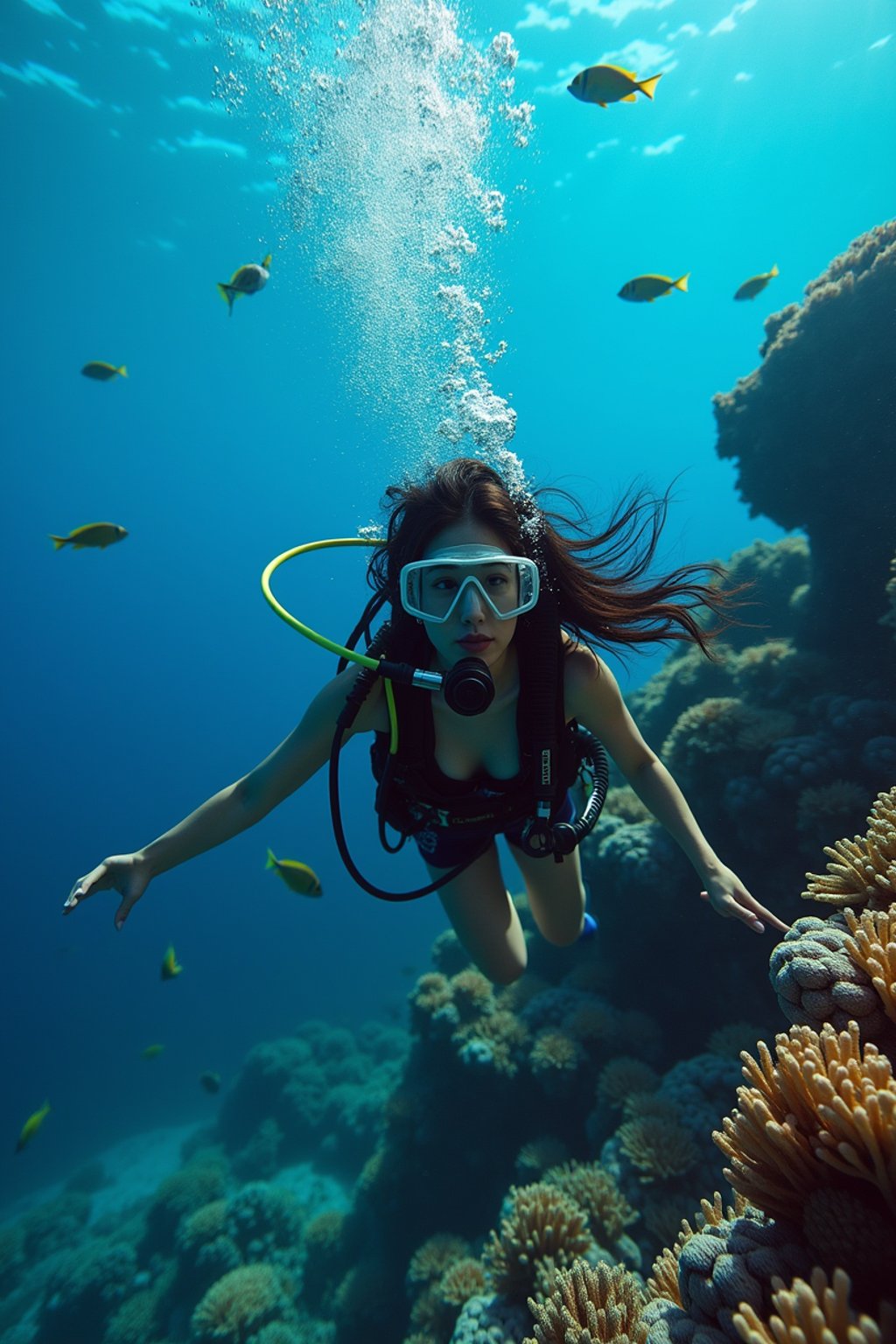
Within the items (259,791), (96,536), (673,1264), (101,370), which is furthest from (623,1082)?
(101,370)

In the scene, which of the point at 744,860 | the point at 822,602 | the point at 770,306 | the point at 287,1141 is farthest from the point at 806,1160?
the point at 770,306

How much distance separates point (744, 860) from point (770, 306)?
5583cm

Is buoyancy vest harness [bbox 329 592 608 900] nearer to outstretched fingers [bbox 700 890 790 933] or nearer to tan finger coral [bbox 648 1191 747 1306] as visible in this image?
outstretched fingers [bbox 700 890 790 933]

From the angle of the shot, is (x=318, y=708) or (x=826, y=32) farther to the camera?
(x=826, y=32)

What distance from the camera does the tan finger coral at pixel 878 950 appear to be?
1746 mm

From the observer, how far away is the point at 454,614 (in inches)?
113

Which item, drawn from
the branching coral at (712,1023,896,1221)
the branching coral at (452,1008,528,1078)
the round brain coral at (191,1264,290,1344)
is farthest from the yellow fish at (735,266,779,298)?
the round brain coral at (191,1264,290,1344)

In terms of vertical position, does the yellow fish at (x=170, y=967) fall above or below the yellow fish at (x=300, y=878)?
above

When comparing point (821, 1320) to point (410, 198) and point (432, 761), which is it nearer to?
point (432, 761)

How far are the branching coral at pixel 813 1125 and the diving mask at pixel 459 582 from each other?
6.56 ft

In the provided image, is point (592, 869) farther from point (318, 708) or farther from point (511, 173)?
point (511, 173)

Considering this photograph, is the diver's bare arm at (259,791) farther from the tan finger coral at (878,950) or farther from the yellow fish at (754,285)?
the yellow fish at (754,285)

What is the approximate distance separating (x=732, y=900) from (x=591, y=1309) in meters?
1.72

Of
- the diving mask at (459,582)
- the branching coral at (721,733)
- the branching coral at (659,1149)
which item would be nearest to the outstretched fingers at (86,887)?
the diving mask at (459,582)
